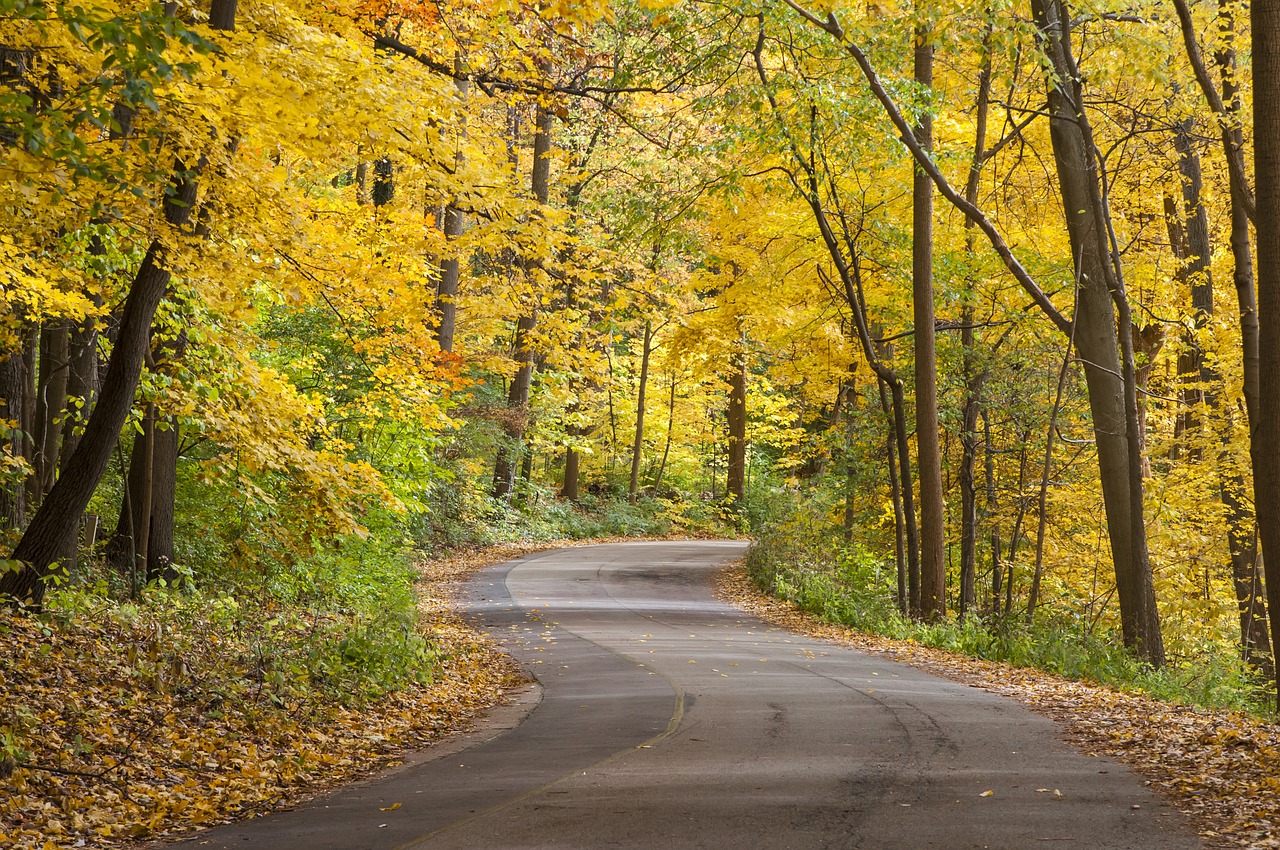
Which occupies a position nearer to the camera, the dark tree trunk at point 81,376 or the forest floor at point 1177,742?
the forest floor at point 1177,742

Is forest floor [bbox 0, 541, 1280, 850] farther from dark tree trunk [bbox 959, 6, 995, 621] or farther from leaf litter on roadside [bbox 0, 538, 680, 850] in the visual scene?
dark tree trunk [bbox 959, 6, 995, 621]

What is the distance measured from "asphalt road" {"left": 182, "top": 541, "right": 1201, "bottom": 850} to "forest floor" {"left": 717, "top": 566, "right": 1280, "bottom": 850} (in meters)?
0.25

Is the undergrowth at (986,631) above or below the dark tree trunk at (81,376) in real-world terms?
below

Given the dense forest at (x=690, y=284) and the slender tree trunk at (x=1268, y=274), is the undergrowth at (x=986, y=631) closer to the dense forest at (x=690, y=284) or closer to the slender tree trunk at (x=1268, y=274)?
the dense forest at (x=690, y=284)

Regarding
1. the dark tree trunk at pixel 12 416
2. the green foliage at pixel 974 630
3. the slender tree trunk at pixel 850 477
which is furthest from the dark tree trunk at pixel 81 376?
the slender tree trunk at pixel 850 477

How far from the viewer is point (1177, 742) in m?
8.81

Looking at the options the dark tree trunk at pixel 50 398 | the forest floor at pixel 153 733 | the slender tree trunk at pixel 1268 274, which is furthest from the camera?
the dark tree trunk at pixel 50 398

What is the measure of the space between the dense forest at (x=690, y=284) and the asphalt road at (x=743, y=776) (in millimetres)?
2241

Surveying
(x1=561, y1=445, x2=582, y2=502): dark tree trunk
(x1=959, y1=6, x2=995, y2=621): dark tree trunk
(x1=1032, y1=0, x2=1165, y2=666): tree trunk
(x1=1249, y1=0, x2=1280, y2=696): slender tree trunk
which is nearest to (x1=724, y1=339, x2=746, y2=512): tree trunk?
(x1=561, y1=445, x2=582, y2=502): dark tree trunk

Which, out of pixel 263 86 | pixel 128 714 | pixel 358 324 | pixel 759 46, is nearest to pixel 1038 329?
pixel 759 46

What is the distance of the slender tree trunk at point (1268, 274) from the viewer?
7.56 meters

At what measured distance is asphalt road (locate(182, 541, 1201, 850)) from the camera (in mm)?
6273

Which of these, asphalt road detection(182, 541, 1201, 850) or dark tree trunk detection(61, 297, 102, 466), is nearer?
asphalt road detection(182, 541, 1201, 850)

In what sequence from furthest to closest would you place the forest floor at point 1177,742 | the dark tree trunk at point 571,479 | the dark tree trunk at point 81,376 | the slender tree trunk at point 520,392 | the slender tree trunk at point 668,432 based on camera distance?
the slender tree trunk at point 668,432, the dark tree trunk at point 571,479, the slender tree trunk at point 520,392, the dark tree trunk at point 81,376, the forest floor at point 1177,742
